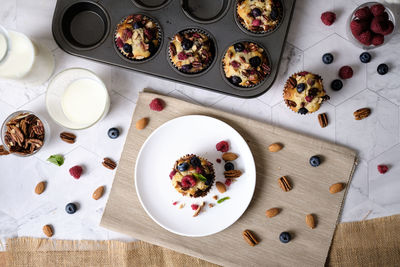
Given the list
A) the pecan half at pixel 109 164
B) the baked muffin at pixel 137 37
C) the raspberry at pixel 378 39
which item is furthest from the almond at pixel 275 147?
the pecan half at pixel 109 164

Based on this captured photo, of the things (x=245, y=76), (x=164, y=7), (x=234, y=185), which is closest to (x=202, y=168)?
(x=234, y=185)

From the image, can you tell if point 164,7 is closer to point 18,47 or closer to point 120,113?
point 120,113

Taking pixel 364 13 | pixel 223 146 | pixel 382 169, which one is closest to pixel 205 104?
pixel 223 146

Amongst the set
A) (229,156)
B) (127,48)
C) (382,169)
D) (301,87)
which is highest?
(301,87)

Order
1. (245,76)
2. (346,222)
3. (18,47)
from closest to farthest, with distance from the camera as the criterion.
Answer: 1. (245,76)
2. (18,47)
3. (346,222)

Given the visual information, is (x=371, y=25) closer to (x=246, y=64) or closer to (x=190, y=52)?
(x=246, y=64)

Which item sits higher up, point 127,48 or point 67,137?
point 127,48
